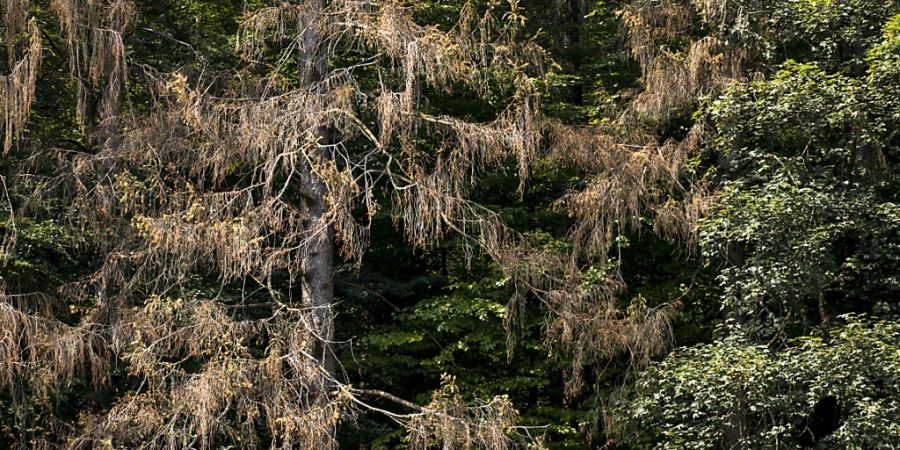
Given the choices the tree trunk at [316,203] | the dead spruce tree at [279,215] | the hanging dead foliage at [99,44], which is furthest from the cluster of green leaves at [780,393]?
the hanging dead foliage at [99,44]

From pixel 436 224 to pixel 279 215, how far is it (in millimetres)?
1409

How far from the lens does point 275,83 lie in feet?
35.3

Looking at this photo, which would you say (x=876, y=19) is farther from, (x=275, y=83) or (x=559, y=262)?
(x=275, y=83)

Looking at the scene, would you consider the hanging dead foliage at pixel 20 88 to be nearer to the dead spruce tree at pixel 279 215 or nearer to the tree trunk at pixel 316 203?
the dead spruce tree at pixel 279 215

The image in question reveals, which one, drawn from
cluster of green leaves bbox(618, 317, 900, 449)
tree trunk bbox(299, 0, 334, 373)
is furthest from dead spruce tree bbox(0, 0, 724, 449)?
cluster of green leaves bbox(618, 317, 900, 449)

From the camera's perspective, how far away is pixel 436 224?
33.0ft

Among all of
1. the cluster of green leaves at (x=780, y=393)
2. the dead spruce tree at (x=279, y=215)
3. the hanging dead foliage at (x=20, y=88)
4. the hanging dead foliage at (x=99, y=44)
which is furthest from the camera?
the hanging dead foliage at (x=99, y=44)

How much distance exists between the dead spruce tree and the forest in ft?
0.12

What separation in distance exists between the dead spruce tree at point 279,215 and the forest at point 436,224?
1.4 inches

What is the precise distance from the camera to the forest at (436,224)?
30.6 feet

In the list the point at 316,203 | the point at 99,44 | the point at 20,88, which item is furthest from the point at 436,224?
the point at 20,88

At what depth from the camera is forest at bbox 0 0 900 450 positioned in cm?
932

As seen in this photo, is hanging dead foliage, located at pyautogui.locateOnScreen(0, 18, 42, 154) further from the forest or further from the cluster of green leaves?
the cluster of green leaves

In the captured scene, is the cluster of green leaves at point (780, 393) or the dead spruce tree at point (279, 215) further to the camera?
the dead spruce tree at point (279, 215)
